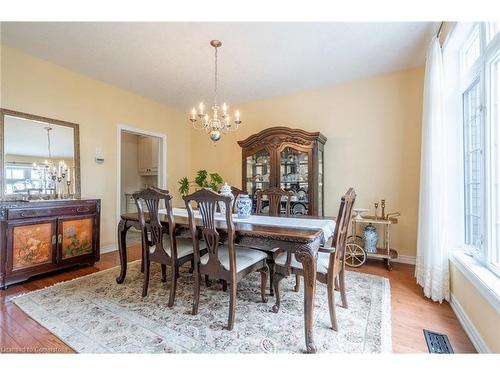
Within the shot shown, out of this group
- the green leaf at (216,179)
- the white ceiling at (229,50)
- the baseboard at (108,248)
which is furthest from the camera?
the green leaf at (216,179)

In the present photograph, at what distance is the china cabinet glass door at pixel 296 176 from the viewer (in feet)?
Result: 11.3

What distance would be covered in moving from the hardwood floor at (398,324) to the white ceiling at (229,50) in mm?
2654

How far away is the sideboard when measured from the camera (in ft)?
7.95

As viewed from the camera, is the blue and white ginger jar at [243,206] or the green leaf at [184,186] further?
the green leaf at [184,186]

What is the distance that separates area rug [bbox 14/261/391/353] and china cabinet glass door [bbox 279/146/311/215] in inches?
50.8

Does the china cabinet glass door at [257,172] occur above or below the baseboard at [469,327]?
above

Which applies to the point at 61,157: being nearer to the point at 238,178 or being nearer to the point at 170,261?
the point at 170,261

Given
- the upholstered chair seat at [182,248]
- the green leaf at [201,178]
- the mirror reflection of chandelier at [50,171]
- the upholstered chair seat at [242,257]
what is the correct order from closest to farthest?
the upholstered chair seat at [242,257], the upholstered chair seat at [182,248], the mirror reflection of chandelier at [50,171], the green leaf at [201,178]

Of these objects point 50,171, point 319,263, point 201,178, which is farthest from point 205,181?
point 319,263

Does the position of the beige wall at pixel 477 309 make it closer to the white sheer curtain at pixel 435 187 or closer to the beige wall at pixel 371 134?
the white sheer curtain at pixel 435 187

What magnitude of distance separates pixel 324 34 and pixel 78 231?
145 inches

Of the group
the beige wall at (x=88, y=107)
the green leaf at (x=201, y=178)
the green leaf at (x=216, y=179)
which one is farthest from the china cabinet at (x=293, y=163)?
the beige wall at (x=88, y=107)

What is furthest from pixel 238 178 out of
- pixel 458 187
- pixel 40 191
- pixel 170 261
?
pixel 458 187
